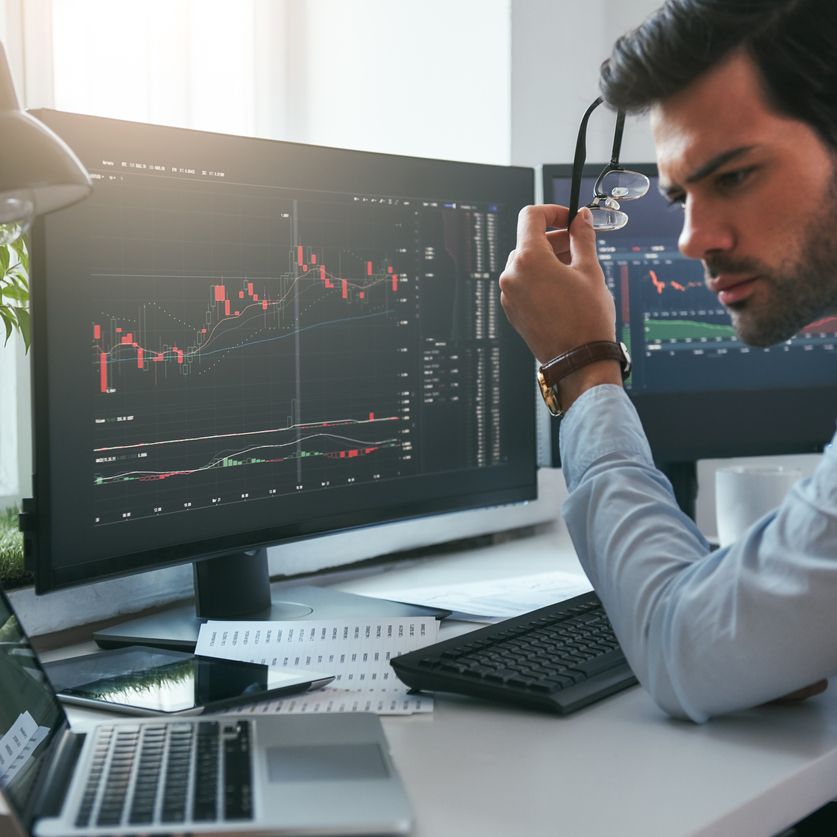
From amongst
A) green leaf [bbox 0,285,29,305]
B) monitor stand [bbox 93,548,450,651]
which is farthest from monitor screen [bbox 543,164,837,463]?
green leaf [bbox 0,285,29,305]

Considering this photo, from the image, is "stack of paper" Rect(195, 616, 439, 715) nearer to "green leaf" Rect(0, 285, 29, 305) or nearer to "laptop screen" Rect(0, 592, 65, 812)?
"laptop screen" Rect(0, 592, 65, 812)

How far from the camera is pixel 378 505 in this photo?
1329mm

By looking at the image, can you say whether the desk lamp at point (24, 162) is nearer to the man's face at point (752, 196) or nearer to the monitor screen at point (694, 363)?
the man's face at point (752, 196)

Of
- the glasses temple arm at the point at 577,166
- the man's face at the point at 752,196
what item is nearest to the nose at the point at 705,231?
the man's face at the point at 752,196

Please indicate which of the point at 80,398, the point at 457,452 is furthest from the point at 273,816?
the point at 457,452

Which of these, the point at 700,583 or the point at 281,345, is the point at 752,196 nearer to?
the point at 700,583

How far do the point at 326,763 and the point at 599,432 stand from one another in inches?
14.8

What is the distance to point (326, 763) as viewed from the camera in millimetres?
739

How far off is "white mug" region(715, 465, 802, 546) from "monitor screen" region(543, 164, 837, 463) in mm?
98

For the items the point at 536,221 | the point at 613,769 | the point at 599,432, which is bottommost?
the point at 613,769

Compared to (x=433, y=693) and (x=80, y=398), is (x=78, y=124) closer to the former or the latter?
(x=80, y=398)

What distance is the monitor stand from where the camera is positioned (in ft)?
3.99

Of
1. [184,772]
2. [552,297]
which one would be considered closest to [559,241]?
[552,297]

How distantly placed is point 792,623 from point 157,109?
5.25 ft
